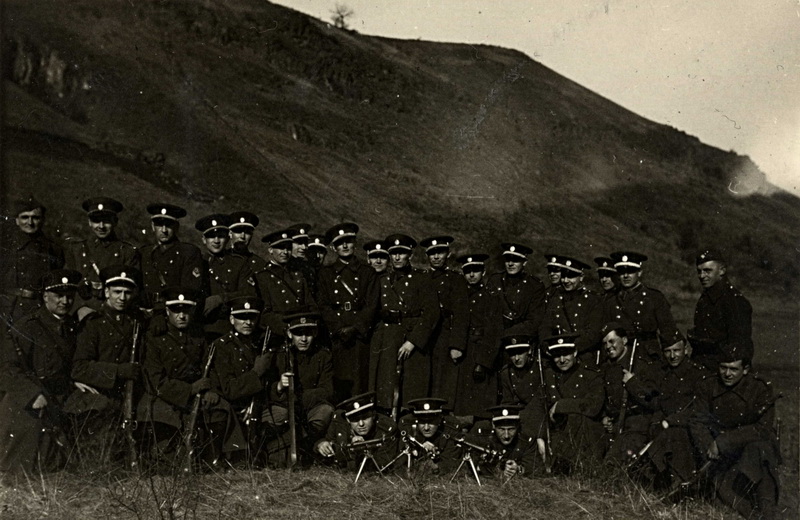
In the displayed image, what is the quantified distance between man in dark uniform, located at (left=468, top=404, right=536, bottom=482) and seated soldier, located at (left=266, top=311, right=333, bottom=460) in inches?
→ 52.8

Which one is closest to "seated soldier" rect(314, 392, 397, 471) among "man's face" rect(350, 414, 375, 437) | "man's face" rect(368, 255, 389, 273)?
"man's face" rect(350, 414, 375, 437)

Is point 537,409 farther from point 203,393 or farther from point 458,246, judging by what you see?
point 458,246

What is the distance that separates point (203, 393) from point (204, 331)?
0.69 m

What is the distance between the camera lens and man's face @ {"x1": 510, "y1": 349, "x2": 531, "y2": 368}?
311 inches

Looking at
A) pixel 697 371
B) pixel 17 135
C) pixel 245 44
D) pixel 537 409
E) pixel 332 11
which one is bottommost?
pixel 537 409

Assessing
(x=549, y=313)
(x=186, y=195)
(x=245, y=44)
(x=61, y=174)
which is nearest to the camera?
(x=549, y=313)

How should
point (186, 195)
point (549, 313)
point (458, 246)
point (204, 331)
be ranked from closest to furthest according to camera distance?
point (204, 331), point (549, 313), point (186, 195), point (458, 246)

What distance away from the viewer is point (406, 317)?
830cm

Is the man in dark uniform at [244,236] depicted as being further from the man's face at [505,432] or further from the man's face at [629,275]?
the man's face at [629,275]

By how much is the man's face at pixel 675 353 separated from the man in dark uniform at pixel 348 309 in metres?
2.73

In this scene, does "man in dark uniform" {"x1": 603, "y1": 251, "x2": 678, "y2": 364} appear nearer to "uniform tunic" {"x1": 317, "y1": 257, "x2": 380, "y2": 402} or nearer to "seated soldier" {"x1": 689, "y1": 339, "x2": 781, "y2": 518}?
"seated soldier" {"x1": 689, "y1": 339, "x2": 781, "y2": 518}

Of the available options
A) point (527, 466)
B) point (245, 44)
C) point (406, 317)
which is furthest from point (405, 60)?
point (527, 466)

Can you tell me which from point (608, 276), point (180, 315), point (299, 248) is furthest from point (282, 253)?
point (608, 276)

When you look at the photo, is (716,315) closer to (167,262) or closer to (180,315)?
(180,315)
